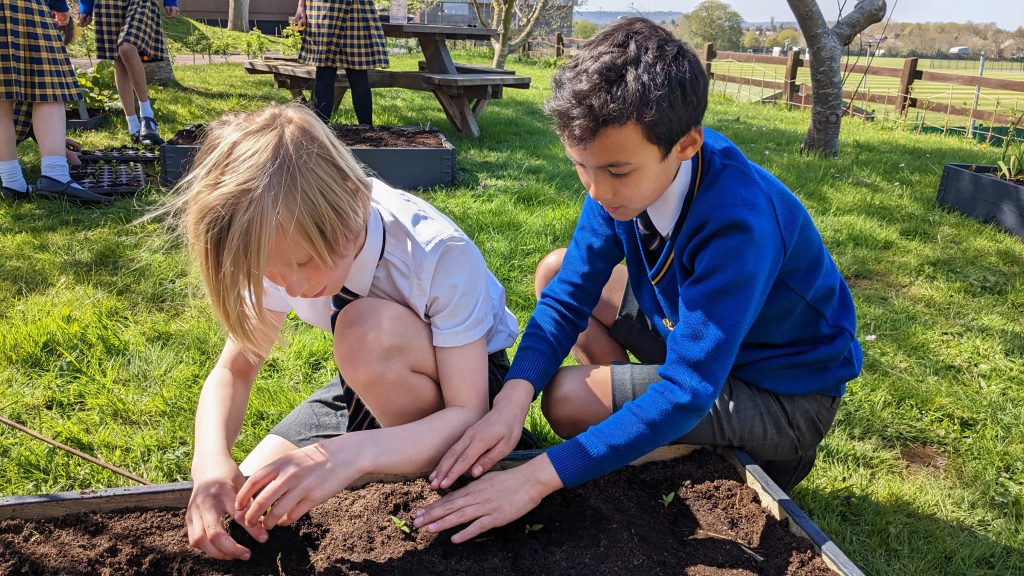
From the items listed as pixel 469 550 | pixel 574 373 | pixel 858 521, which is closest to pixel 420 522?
pixel 469 550

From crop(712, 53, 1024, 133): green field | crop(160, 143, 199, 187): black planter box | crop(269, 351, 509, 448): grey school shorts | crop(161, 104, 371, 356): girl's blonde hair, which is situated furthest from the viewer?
crop(712, 53, 1024, 133): green field

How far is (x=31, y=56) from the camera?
3.73 meters

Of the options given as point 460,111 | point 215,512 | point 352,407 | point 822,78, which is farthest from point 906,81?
point 215,512

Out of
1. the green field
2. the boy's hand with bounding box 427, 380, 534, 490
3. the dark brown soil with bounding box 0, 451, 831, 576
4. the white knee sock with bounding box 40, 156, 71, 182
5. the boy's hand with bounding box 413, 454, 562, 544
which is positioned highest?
the green field

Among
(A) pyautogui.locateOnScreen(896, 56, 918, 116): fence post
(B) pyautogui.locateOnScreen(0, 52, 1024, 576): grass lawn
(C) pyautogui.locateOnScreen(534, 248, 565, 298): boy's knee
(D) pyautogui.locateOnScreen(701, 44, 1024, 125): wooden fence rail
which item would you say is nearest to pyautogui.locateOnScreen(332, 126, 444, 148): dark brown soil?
(B) pyautogui.locateOnScreen(0, 52, 1024, 576): grass lawn

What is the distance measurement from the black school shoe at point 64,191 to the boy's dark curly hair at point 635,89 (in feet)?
10.7

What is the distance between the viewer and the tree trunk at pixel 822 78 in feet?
19.6

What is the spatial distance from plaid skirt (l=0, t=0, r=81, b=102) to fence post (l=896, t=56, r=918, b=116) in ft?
30.9

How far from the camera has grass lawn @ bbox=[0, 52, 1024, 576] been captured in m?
1.89

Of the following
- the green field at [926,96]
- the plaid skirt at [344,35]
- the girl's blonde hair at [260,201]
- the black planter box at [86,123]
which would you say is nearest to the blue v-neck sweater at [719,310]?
the girl's blonde hair at [260,201]

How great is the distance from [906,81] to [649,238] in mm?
9829

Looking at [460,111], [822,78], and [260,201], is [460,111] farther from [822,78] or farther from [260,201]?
[260,201]

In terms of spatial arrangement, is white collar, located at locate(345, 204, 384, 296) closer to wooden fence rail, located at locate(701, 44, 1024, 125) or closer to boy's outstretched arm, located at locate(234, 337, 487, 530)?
boy's outstretched arm, located at locate(234, 337, 487, 530)

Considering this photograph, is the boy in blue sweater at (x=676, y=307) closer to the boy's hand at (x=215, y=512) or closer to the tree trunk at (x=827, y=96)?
the boy's hand at (x=215, y=512)
